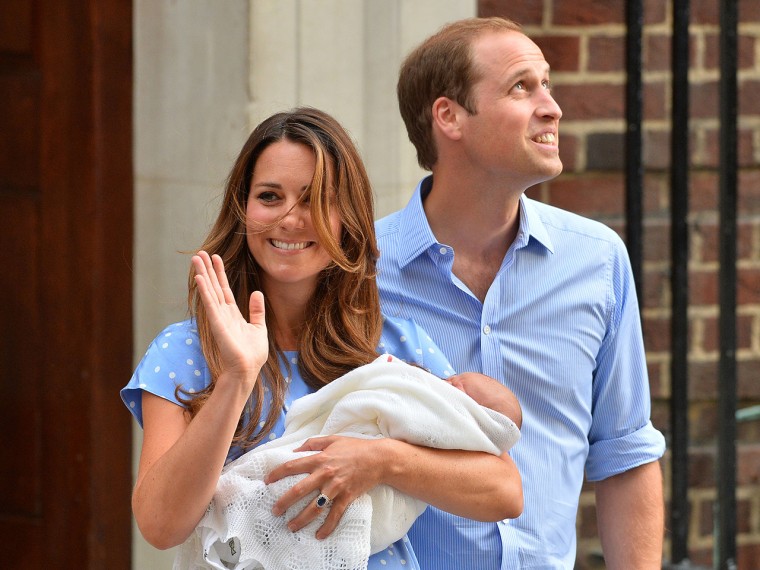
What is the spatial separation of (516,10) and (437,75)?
95 cm

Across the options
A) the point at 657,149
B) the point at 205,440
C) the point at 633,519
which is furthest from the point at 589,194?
the point at 205,440

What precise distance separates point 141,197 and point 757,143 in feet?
5.81

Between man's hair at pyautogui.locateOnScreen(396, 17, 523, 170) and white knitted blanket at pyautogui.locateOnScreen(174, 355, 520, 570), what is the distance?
0.80m

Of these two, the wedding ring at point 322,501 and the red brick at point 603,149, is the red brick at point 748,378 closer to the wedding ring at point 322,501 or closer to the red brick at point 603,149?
the red brick at point 603,149

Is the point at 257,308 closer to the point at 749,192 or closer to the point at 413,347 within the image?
Answer: the point at 413,347

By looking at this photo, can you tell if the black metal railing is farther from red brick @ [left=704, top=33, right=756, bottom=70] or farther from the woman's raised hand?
the woman's raised hand

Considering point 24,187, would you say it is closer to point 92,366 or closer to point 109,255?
point 109,255

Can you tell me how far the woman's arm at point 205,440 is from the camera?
72.2 inches

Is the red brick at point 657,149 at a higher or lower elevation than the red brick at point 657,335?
higher

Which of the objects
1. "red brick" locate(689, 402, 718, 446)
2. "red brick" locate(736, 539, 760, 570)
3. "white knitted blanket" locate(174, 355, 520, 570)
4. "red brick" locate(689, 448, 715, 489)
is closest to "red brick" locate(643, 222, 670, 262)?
"red brick" locate(689, 402, 718, 446)

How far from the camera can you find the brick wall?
11.7 feet

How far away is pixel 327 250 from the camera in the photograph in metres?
2.10

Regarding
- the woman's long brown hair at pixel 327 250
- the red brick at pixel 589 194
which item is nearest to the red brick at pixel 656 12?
the red brick at pixel 589 194

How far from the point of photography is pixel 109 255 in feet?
10.6
